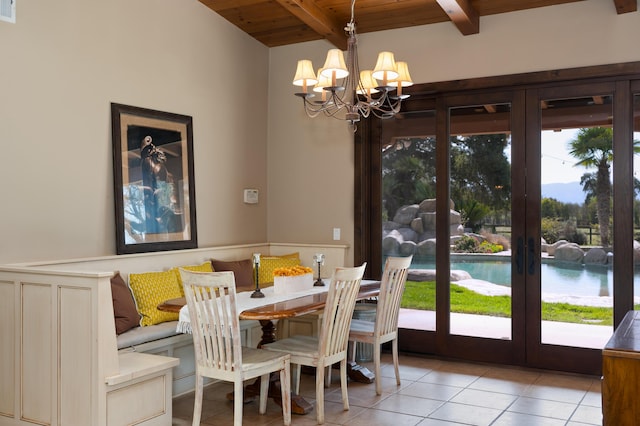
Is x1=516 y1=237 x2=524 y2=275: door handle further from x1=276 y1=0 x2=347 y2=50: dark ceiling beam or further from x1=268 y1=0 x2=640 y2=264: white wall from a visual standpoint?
x1=276 y1=0 x2=347 y2=50: dark ceiling beam

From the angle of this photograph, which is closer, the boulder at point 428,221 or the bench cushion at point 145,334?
the bench cushion at point 145,334

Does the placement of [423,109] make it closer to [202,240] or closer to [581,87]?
[581,87]

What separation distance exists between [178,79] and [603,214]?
3.48 metres

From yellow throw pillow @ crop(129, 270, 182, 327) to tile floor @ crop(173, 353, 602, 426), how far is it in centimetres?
57

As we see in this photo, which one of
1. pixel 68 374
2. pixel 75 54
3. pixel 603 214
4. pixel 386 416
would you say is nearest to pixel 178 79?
pixel 75 54

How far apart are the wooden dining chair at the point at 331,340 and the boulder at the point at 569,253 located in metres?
1.96

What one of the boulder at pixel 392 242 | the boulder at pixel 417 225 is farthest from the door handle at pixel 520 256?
the boulder at pixel 392 242

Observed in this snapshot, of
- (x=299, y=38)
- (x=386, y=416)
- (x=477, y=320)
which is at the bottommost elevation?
(x=386, y=416)

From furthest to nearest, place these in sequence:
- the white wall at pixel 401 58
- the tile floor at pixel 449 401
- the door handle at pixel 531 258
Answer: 1. the door handle at pixel 531 258
2. the white wall at pixel 401 58
3. the tile floor at pixel 449 401

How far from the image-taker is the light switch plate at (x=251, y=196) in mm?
5730

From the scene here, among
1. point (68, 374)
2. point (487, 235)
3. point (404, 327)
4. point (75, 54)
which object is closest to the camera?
point (68, 374)

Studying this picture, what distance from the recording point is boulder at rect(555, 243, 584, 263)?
4.79 m

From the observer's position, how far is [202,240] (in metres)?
5.18

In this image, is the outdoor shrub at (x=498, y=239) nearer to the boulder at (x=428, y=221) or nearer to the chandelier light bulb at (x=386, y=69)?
the boulder at (x=428, y=221)
